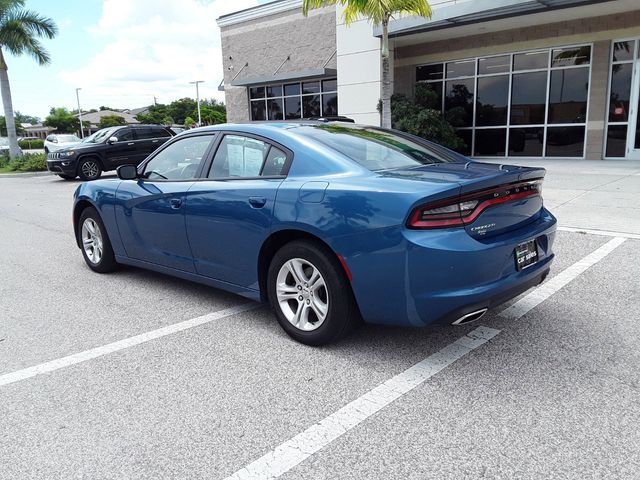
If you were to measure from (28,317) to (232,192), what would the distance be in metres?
2.18

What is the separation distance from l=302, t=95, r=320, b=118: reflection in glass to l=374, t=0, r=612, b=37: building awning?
590cm

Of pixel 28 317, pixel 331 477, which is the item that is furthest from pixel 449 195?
pixel 28 317

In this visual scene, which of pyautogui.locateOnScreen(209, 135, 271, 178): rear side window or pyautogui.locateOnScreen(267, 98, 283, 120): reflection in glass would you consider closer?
pyautogui.locateOnScreen(209, 135, 271, 178): rear side window

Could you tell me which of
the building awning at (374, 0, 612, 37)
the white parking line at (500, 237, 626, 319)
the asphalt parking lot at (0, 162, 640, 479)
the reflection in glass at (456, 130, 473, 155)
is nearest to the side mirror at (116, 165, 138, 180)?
the asphalt parking lot at (0, 162, 640, 479)

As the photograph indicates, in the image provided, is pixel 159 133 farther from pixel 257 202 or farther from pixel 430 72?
pixel 257 202

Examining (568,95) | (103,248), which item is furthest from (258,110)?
(103,248)

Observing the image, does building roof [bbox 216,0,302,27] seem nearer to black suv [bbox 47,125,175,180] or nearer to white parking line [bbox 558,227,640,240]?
black suv [bbox 47,125,175,180]

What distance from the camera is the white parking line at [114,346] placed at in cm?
349

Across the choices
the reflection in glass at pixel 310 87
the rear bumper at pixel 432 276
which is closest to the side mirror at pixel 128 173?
the rear bumper at pixel 432 276

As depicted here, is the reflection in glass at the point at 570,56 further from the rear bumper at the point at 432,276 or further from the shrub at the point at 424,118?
the rear bumper at the point at 432,276

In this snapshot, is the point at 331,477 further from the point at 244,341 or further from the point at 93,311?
the point at 93,311

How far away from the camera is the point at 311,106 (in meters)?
22.9

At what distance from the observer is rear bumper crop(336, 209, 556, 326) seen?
3.06m

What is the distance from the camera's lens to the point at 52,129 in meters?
104
